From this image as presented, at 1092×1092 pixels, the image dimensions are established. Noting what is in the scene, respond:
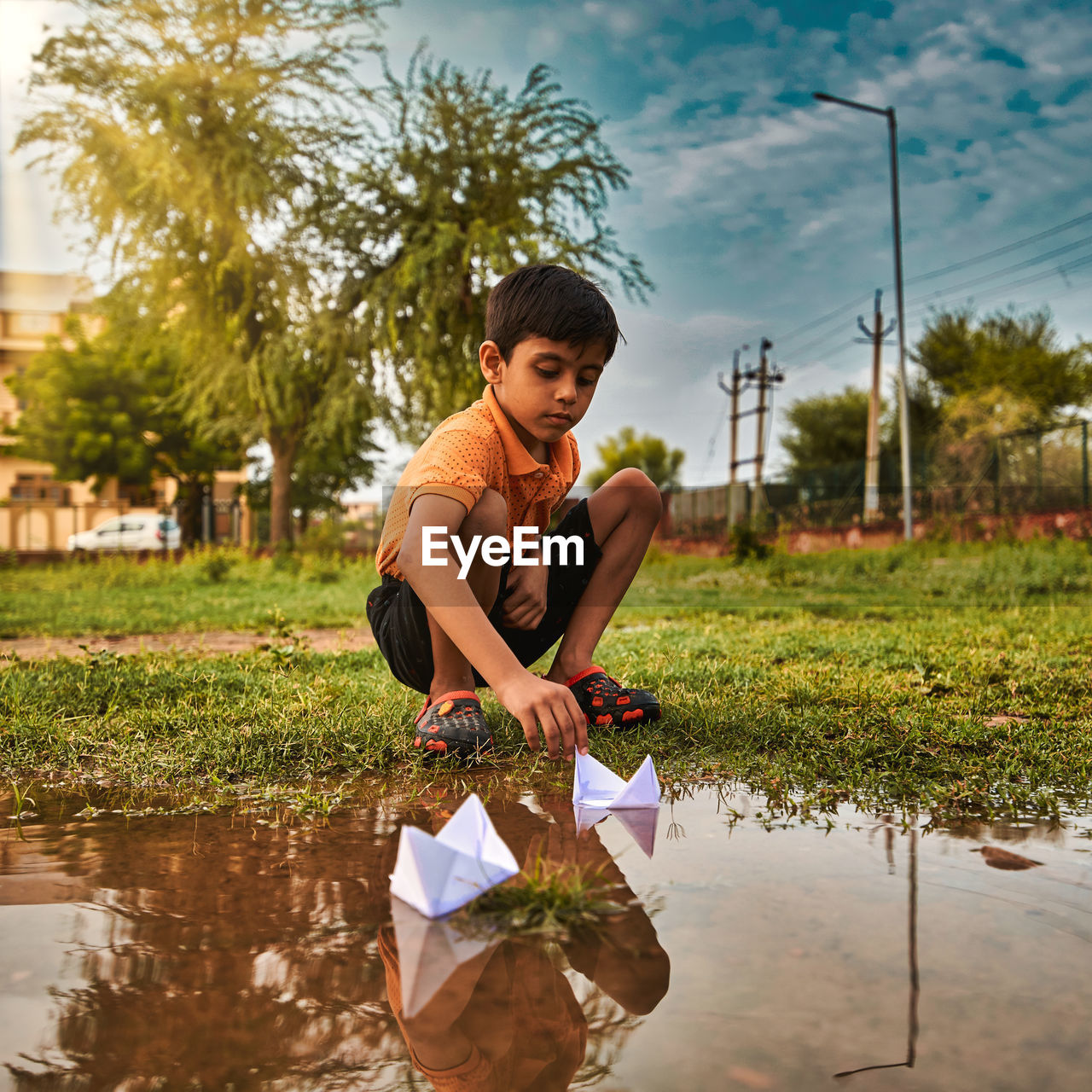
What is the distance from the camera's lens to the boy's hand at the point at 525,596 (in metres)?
2.40

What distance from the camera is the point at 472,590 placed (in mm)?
2223

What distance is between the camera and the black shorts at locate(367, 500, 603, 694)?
237 centimetres

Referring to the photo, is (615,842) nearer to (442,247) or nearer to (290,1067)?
(290,1067)

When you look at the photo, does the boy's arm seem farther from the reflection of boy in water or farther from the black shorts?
the reflection of boy in water

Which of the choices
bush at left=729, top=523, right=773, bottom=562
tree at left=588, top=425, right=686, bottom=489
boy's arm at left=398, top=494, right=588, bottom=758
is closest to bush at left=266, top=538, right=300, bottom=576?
bush at left=729, top=523, right=773, bottom=562

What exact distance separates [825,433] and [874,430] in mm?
13880

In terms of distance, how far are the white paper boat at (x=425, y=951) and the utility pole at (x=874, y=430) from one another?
62.0 feet

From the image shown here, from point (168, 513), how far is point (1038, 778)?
26002 millimetres

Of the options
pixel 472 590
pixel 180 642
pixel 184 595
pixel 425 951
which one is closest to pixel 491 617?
pixel 472 590

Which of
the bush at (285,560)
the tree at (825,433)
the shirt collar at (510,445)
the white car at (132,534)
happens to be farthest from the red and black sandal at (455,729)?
the tree at (825,433)

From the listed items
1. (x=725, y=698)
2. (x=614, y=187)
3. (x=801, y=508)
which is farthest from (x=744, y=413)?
(x=725, y=698)

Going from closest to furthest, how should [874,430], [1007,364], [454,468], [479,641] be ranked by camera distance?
1. [479,641]
2. [454,468]
3. [874,430]
4. [1007,364]

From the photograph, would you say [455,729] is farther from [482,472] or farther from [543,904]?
[543,904]

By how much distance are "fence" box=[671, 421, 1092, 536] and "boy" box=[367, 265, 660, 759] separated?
1330 cm
